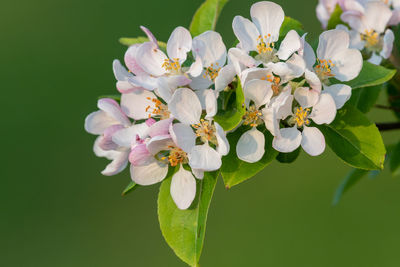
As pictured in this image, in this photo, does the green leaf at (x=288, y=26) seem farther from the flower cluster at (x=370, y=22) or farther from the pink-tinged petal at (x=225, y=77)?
the pink-tinged petal at (x=225, y=77)

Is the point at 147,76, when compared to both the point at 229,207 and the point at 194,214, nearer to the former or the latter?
the point at 194,214

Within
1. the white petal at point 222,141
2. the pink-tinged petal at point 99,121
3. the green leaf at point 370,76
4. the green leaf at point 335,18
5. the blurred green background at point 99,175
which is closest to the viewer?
the white petal at point 222,141

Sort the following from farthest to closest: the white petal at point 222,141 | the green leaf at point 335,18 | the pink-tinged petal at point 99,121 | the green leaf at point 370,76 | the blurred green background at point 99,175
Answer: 1. the blurred green background at point 99,175
2. the green leaf at point 335,18
3. the pink-tinged petal at point 99,121
4. the green leaf at point 370,76
5. the white petal at point 222,141

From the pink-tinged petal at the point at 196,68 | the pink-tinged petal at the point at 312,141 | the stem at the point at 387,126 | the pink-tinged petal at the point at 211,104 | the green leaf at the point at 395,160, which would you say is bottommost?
the green leaf at the point at 395,160

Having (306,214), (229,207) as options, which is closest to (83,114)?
(229,207)

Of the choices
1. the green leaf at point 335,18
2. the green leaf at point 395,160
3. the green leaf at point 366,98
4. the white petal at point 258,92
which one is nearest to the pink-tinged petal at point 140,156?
the white petal at point 258,92

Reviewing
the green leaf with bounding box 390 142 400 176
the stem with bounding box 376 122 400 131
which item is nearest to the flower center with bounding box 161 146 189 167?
the stem with bounding box 376 122 400 131
